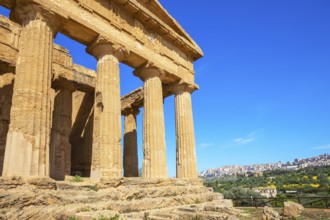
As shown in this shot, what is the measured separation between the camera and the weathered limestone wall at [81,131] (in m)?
17.2

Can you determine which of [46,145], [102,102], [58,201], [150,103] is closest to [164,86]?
[150,103]

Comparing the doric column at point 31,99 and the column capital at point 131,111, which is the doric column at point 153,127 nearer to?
the doric column at point 31,99

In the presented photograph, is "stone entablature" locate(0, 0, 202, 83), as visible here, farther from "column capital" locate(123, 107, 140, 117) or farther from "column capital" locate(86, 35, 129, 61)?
"column capital" locate(123, 107, 140, 117)

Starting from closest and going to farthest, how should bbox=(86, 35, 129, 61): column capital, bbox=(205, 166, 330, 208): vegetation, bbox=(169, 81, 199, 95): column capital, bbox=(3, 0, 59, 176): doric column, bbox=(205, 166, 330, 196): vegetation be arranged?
bbox=(3, 0, 59, 176): doric column → bbox=(86, 35, 129, 61): column capital → bbox=(169, 81, 199, 95): column capital → bbox=(205, 166, 330, 208): vegetation → bbox=(205, 166, 330, 196): vegetation

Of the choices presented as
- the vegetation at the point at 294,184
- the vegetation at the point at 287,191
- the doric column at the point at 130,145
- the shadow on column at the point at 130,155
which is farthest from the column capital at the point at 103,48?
the vegetation at the point at 294,184

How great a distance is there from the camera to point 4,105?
12688 mm

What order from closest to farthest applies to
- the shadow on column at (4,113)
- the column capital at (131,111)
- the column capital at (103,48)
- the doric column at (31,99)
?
1. the doric column at (31,99)
2. the column capital at (103,48)
3. the shadow on column at (4,113)
4. the column capital at (131,111)

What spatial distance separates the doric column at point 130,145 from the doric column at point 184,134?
377 cm

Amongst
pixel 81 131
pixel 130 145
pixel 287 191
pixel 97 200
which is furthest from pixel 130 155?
pixel 287 191

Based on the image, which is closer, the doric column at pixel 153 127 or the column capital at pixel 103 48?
the column capital at pixel 103 48

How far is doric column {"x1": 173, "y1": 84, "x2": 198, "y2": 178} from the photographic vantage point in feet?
46.2

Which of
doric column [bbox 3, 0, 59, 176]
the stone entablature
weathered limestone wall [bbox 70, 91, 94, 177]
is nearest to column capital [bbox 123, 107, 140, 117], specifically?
weathered limestone wall [bbox 70, 91, 94, 177]

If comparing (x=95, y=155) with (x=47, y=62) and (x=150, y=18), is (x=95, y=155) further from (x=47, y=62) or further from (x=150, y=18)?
(x=150, y=18)

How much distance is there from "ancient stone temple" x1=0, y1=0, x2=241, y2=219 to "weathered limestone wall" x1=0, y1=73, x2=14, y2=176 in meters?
0.05
